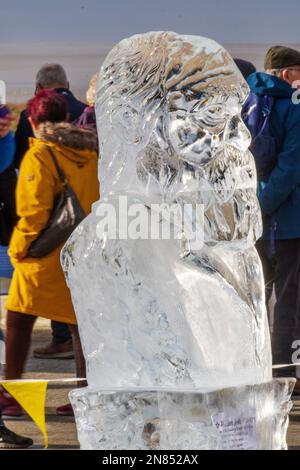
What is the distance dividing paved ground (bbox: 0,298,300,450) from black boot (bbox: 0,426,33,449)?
60 mm

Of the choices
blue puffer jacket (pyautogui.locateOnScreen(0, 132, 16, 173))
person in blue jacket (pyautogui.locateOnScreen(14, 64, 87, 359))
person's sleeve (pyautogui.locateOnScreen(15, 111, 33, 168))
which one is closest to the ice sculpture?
blue puffer jacket (pyautogui.locateOnScreen(0, 132, 16, 173))

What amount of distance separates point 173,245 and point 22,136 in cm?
375

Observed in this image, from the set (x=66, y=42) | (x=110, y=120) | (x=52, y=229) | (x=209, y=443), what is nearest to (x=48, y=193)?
(x=52, y=229)

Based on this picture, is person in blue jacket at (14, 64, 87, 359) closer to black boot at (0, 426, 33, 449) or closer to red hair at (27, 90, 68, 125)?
red hair at (27, 90, 68, 125)

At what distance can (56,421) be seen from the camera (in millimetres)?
5496

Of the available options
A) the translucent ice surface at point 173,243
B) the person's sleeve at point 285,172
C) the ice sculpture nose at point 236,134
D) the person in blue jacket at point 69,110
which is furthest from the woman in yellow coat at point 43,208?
the ice sculpture nose at point 236,134

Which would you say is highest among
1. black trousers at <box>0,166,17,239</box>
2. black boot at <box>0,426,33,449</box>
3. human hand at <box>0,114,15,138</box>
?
human hand at <box>0,114,15,138</box>

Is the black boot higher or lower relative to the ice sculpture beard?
lower

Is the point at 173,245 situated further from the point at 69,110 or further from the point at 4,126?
the point at 69,110

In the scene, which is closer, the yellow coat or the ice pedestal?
the ice pedestal

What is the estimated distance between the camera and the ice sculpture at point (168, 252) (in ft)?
9.84

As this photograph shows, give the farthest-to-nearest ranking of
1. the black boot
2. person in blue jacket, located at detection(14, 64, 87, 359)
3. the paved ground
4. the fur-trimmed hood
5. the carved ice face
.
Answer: person in blue jacket, located at detection(14, 64, 87, 359), the fur-trimmed hood, the paved ground, the black boot, the carved ice face

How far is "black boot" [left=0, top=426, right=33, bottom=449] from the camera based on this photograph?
4.98m

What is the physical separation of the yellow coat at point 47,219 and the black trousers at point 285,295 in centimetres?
102
